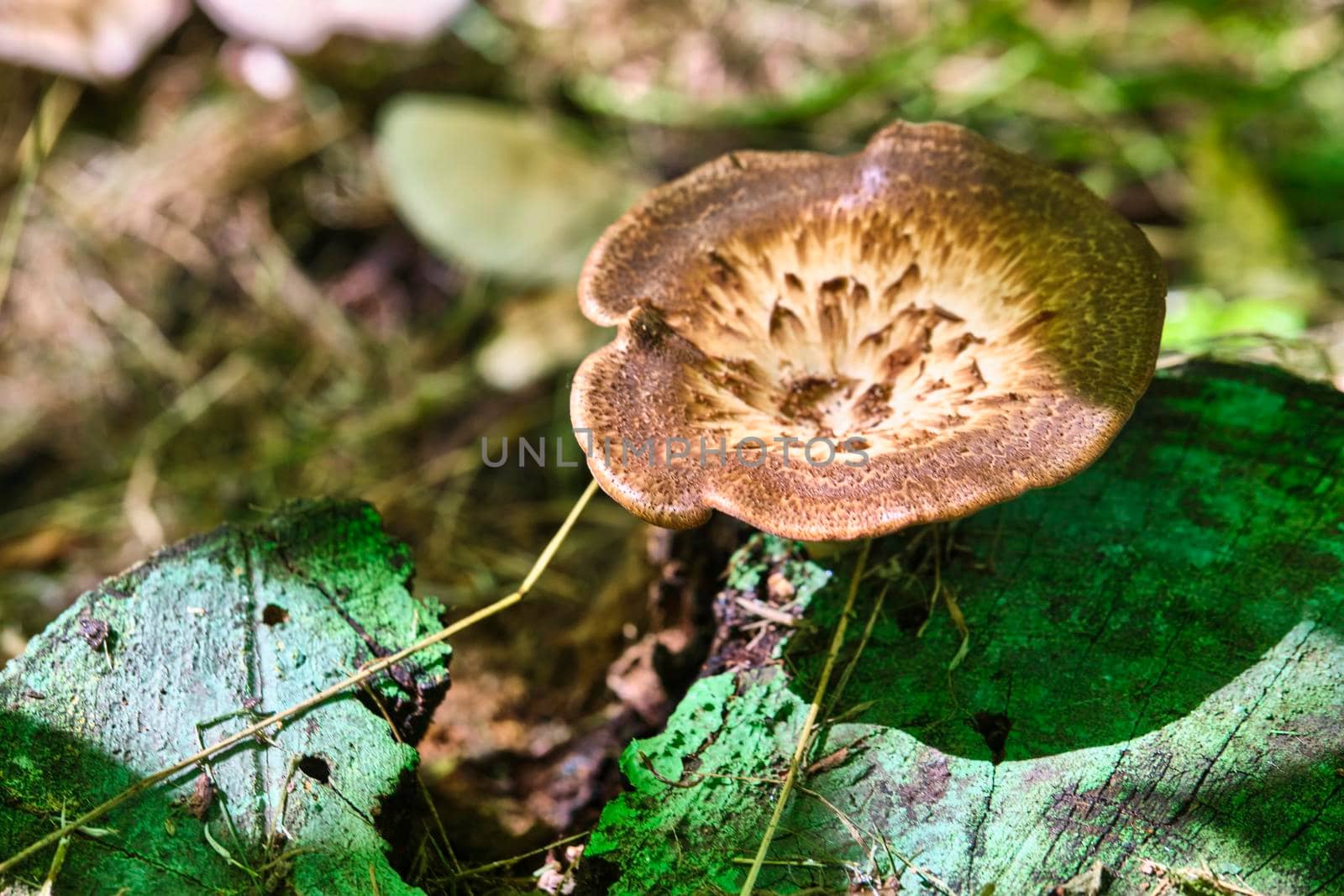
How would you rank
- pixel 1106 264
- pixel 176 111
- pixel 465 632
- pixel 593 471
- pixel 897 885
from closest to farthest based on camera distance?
1. pixel 897 885
2. pixel 593 471
3. pixel 1106 264
4. pixel 465 632
5. pixel 176 111

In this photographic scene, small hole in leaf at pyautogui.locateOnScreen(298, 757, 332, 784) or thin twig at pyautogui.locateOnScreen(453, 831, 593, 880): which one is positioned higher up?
small hole in leaf at pyautogui.locateOnScreen(298, 757, 332, 784)

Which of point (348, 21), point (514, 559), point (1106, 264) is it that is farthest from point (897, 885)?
point (348, 21)

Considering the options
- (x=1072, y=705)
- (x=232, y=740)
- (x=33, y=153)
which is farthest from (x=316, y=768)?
(x=33, y=153)

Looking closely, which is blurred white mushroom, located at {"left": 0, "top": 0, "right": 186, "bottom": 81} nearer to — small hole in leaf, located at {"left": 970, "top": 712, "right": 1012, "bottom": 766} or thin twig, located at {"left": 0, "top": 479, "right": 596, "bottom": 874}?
thin twig, located at {"left": 0, "top": 479, "right": 596, "bottom": 874}

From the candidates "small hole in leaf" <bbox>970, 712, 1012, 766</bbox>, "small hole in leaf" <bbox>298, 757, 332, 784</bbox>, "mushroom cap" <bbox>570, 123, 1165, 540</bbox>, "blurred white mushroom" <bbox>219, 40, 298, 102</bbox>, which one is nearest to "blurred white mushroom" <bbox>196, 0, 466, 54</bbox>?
"blurred white mushroom" <bbox>219, 40, 298, 102</bbox>

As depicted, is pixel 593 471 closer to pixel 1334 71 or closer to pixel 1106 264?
pixel 1106 264

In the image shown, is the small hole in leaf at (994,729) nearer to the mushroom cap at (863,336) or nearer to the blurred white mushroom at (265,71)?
the mushroom cap at (863,336)
